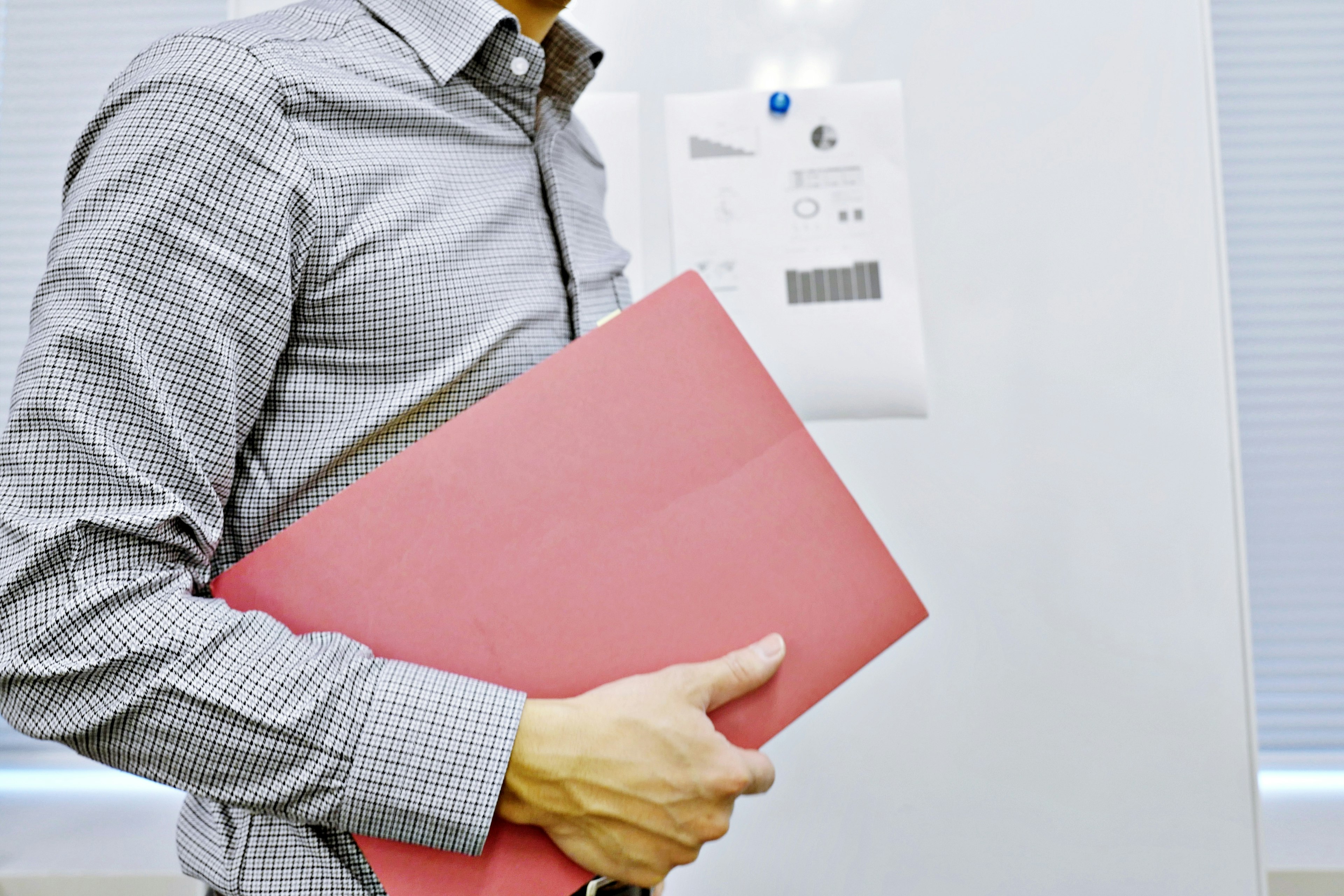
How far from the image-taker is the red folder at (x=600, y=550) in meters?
0.44

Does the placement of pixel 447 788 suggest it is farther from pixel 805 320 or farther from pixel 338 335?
pixel 805 320

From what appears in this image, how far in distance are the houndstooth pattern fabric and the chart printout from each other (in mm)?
625

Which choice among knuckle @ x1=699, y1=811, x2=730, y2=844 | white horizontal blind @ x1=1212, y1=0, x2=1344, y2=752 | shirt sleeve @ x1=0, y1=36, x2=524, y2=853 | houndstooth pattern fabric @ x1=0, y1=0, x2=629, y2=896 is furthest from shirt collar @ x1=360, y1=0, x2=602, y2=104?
white horizontal blind @ x1=1212, y1=0, x2=1344, y2=752

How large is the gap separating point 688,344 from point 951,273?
30.8 inches

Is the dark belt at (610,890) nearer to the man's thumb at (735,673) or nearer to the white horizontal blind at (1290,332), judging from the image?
the man's thumb at (735,673)

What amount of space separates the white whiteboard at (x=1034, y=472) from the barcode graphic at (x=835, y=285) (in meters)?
0.08

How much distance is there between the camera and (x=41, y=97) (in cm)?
142

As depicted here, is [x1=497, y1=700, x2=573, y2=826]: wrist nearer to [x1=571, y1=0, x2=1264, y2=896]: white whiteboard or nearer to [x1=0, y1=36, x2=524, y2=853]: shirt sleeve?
[x1=0, y1=36, x2=524, y2=853]: shirt sleeve

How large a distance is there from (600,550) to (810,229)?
807 mm

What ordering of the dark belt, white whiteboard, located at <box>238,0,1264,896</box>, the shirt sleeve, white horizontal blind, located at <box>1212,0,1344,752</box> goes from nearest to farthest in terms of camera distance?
the shirt sleeve → the dark belt → white whiteboard, located at <box>238,0,1264,896</box> → white horizontal blind, located at <box>1212,0,1344,752</box>

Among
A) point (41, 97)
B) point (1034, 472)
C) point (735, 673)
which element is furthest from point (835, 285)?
point (41, 97)

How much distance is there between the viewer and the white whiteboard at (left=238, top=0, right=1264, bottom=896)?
3.56 ft

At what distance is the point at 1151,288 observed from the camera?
3.67ft

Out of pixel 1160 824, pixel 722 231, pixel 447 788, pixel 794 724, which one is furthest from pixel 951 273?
pixel 447 788
